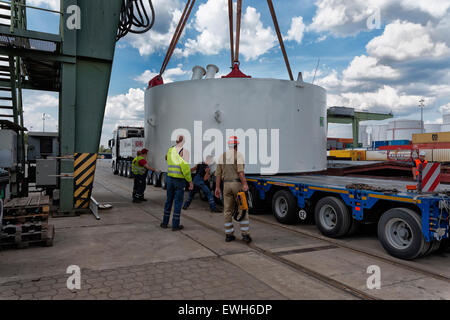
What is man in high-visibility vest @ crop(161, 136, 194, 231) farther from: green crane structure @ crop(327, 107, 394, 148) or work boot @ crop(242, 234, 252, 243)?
green crane structure @ crop(327, 107, 394, 148)

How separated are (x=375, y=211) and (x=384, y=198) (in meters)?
0.76

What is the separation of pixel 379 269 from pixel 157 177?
1305 centimetres

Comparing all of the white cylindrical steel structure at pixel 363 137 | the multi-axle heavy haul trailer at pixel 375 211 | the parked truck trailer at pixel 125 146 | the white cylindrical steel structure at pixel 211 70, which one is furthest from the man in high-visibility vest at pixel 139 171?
the white cylindrical steel structure at pixel 363 137

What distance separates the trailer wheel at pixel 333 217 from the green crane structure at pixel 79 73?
18.9 feet

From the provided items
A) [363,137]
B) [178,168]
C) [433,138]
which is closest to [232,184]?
[178,168]

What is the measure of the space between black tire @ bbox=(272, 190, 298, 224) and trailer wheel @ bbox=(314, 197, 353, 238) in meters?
0.79

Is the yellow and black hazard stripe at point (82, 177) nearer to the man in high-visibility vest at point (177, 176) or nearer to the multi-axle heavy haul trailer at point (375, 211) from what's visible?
the man in high-visibility vest at point (177, 176)

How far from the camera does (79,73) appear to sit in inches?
331

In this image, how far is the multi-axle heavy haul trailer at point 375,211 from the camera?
4.78m

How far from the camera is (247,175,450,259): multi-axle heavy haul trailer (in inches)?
188

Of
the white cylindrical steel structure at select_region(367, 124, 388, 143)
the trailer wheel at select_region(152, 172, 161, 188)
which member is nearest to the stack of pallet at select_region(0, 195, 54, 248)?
the trailer wheel at select_region(152, 172, 161, 188)

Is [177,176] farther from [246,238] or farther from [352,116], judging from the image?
[352,116]
